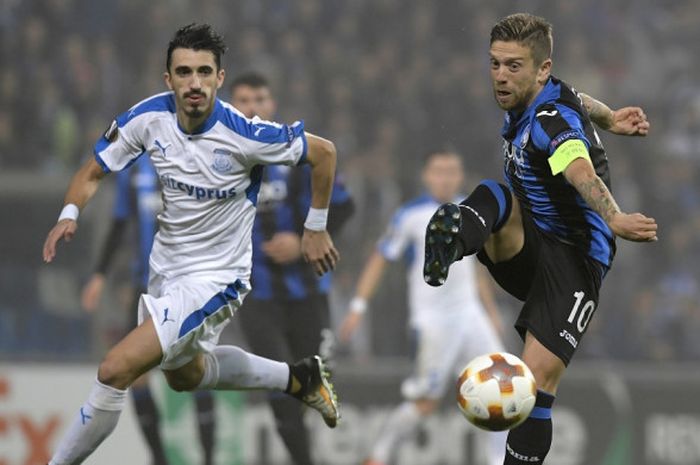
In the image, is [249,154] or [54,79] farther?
[54,79]

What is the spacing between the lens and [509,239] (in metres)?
6.45

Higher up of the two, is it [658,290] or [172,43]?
[172,43]

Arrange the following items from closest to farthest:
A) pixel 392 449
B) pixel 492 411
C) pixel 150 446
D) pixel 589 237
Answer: pixel 492 411 < pixel 589 237 < pixel 150 446 < pixel 392 449

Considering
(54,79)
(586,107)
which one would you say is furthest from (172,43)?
(54,79)

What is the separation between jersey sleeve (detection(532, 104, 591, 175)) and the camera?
19.5 ft

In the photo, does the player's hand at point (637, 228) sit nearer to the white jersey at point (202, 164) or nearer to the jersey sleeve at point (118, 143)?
the white jersey at point (202, 164)

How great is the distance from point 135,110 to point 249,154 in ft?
1.85

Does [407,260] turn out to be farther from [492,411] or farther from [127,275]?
[492,411]

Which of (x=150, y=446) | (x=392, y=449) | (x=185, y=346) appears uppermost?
(x=185, y=346)

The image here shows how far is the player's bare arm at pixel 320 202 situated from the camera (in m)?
6.71

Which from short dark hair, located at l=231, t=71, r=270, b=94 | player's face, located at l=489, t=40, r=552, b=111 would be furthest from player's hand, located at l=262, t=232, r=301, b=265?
player's face, located at l=489, t=40, r=552, b=111

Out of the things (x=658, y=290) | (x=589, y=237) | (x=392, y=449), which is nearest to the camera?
(x=589, y=237)

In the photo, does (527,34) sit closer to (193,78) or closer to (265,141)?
(265,141)

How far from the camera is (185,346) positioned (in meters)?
6.64
